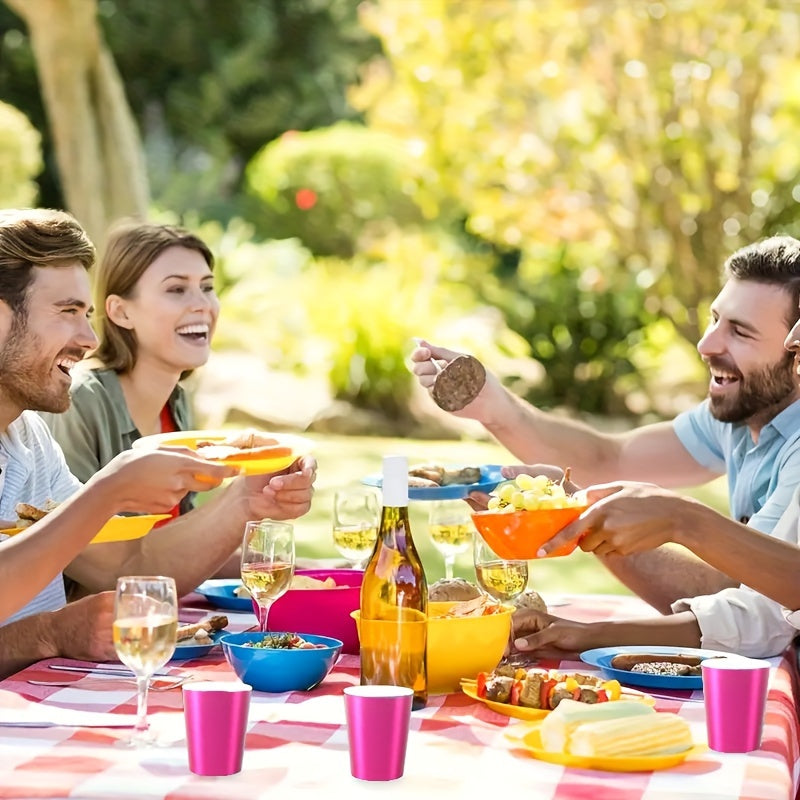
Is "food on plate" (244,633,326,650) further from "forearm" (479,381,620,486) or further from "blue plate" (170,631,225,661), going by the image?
"forearm" (479,381,620,486)

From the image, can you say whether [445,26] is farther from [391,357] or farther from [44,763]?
[44,763]

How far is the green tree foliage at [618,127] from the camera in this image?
1069cm

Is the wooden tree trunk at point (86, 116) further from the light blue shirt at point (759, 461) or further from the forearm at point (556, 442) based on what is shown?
the light blue shirt at point (759, 461)

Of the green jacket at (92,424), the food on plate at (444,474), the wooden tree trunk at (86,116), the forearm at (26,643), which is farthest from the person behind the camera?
the wooden tree trunk at (86,116)

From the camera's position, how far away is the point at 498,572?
2719 millimetres

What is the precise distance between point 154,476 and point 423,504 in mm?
7175

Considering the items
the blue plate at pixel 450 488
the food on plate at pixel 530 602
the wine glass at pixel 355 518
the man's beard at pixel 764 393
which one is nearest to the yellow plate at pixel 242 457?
the wine glass at pixel 355 518

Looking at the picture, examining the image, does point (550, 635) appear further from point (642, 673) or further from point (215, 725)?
point (215, 725)

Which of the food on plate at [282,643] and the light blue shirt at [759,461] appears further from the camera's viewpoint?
the light blue shirt at [759,461]

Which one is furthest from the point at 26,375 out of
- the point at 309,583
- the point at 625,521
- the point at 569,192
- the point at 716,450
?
the point at 569,192

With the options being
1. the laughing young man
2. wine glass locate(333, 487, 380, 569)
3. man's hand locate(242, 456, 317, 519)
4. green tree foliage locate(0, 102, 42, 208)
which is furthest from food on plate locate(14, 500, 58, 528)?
green tree foliage locate(0, 102, 42, 208)

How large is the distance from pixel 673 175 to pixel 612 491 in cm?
889

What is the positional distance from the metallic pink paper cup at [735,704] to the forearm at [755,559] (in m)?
0.61

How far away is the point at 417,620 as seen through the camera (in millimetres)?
2354
